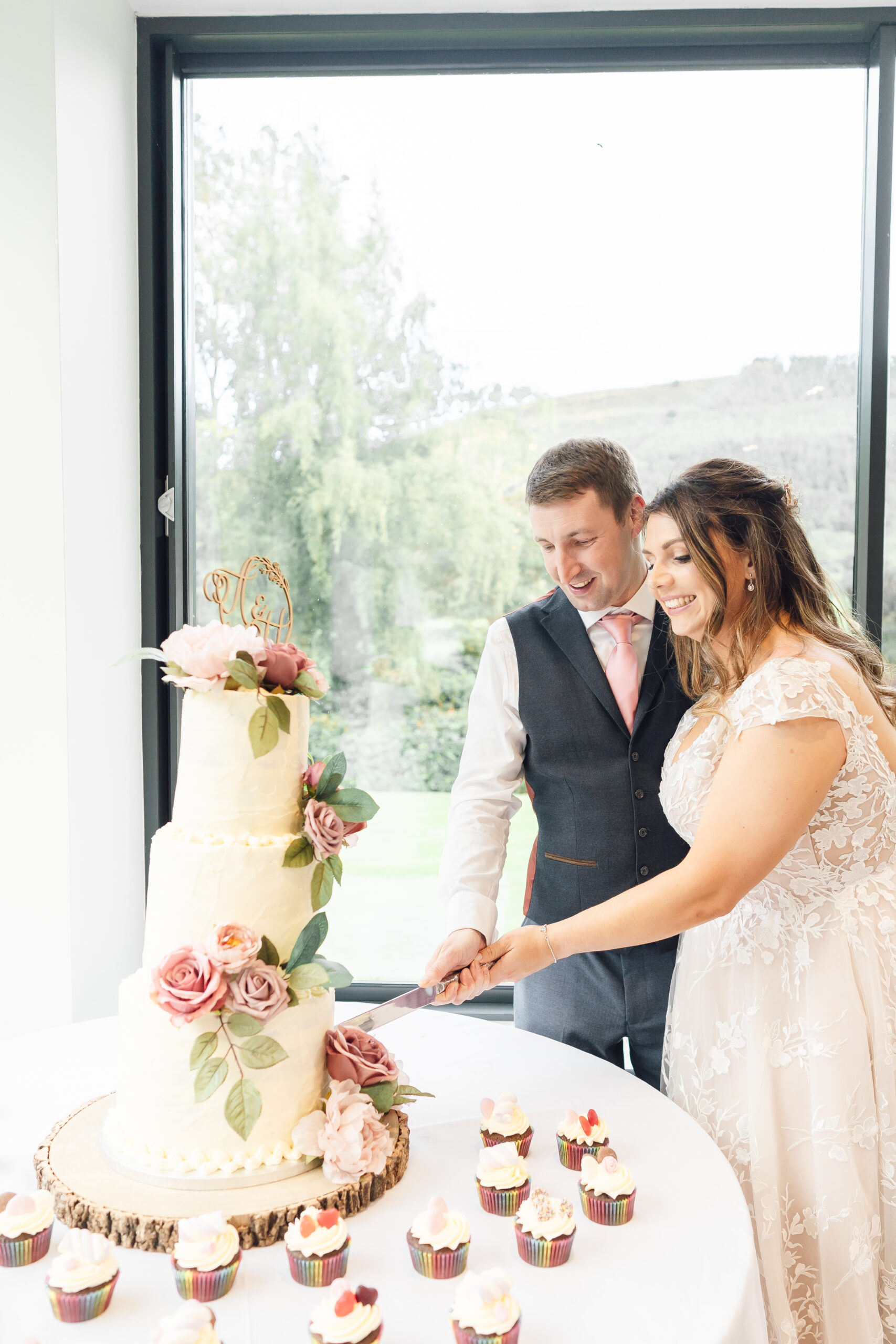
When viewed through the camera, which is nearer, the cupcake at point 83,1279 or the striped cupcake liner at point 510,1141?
the cupcake at point 83,1279

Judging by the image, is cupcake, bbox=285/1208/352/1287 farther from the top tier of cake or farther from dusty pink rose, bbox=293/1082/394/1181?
the top tier of cake

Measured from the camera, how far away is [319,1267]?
0.93m

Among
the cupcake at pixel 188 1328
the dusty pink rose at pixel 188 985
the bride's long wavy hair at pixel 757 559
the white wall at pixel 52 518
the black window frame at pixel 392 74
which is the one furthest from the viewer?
the black window frame at pixel 392 74

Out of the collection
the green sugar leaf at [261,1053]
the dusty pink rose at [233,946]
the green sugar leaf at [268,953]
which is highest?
the dusty pink rose at [233,946]

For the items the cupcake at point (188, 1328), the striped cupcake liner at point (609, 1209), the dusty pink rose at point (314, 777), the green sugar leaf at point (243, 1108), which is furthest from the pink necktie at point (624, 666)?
the cupcake at point (188, 1328)

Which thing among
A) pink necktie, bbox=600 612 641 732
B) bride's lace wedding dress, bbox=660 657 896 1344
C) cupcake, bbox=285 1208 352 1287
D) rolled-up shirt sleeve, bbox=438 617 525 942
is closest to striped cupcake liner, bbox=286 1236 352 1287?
cupcake, bbox=285 1208 352 1287

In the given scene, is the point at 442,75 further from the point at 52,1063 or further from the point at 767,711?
the point at 52,1063

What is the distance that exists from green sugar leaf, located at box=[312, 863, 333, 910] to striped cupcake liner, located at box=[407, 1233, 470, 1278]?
376 millimetres

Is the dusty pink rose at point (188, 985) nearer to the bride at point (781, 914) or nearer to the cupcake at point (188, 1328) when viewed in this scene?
the cupcake at point (188, 1328)

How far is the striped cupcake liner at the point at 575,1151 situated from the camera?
46.0 inches

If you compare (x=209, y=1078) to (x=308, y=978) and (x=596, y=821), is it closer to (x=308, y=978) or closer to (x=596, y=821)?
(x=308, y=978)

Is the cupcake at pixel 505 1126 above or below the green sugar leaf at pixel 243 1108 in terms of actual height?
below

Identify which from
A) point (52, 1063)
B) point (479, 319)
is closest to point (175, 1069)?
point (52, 1063)

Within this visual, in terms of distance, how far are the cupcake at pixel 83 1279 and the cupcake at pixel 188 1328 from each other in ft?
0.30
